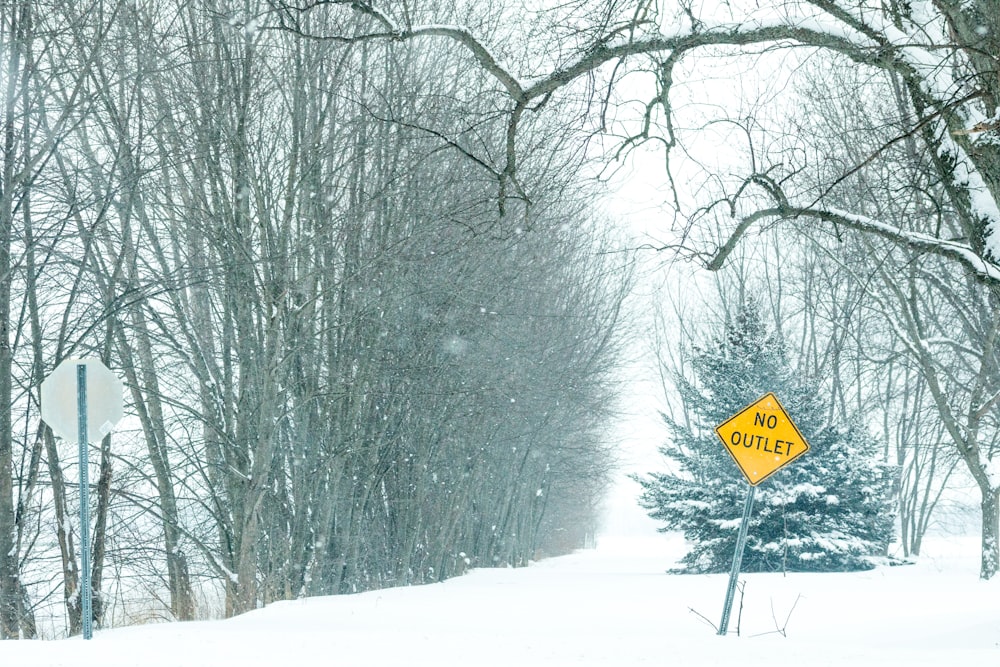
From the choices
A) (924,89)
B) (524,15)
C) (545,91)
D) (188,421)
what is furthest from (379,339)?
(924,89)

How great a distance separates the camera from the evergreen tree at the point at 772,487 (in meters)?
23.4

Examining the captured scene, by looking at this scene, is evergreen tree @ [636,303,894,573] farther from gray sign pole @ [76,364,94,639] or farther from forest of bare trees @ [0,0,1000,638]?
gray sign pole @ [76,364,94,639]

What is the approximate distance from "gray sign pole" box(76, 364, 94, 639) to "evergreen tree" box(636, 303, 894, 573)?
55.3ft

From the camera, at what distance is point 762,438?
10844mm

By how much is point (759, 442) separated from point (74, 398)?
6498mm

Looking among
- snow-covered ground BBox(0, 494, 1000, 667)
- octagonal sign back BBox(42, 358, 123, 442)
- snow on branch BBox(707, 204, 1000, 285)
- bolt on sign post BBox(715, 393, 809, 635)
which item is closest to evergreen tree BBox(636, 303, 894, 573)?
snow-covered ground BBox(0, 494, 1000, 667)

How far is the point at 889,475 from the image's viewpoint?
2708cm

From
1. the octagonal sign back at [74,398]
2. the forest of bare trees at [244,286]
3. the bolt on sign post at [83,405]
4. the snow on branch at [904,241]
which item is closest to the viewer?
the snow on branch at [904,241]

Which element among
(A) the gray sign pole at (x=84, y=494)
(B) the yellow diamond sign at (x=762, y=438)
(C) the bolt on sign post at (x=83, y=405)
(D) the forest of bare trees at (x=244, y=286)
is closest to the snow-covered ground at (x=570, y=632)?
(A) the gray sign pole at (x=84, y=494)

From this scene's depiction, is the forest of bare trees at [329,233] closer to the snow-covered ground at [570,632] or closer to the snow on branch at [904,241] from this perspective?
the snow on branch at [904,241]

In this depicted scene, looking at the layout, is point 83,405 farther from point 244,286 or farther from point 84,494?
point 244,286

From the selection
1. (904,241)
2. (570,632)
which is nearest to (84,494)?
(570,632)

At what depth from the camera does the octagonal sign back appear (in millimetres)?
8727

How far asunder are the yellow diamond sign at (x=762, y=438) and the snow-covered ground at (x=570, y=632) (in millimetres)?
1527
